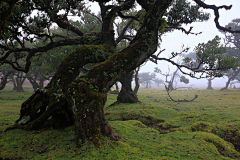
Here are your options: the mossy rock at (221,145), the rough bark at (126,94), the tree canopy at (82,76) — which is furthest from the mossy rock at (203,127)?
the rough bark at (126,94)

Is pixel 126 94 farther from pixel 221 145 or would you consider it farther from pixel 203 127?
pixel 221 145

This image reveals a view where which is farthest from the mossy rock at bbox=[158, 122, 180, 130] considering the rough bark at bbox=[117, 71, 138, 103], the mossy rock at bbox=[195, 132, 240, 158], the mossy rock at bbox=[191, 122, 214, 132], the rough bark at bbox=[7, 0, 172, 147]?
the rough bark at bbox=[117, 71, 138, 103]

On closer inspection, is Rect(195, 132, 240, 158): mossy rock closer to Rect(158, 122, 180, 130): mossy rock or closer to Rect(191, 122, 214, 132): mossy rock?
Rect(191, 122, 214, 132): mossy rock

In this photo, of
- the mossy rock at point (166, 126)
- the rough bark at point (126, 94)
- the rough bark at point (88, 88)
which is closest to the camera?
the rough bark at point (88, 88)

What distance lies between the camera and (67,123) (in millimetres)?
6738

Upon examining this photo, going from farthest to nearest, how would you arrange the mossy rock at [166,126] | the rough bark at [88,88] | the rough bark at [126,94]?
the rough bark at [126,94]
the mossy rock at [166,126]
the rough bark at [88,88]

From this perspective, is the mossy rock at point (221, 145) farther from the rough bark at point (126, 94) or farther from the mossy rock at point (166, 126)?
the rough bark at point (126, 94)

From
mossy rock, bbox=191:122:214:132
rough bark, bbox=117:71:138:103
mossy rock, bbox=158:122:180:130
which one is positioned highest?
rough bark, bbox=117:71:138:103

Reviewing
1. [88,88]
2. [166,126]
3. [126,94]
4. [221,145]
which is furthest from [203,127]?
[126,94]

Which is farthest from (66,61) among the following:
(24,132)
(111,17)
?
(111,17)

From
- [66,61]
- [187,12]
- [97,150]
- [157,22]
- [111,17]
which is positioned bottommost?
[97,150]

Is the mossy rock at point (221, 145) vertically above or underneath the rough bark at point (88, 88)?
underneath

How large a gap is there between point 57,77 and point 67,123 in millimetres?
2294

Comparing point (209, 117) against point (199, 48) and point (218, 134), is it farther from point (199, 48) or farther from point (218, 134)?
point (199, 48)
